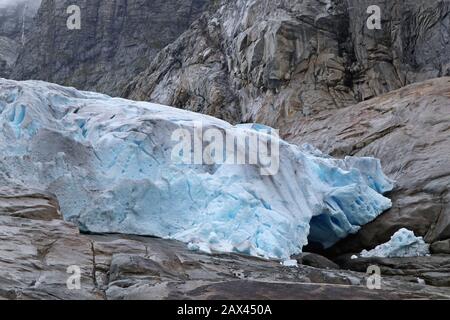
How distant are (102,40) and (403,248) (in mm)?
46865

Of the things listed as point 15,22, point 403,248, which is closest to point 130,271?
point 403,248

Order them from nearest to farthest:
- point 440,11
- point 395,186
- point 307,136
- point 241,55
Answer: point 395,186 < point 307,136 < point 440,11 < point 241,55

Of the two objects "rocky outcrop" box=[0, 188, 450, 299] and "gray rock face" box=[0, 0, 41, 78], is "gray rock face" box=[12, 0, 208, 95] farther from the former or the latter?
"rocky outcrop" box=[0, 188, 450, 299]

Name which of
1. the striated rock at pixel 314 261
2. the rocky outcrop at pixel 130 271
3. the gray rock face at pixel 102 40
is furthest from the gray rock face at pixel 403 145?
the gray rock face at pixel 102 40

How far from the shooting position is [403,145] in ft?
50.9

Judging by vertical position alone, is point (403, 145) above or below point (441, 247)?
above

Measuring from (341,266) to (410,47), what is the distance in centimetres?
1479

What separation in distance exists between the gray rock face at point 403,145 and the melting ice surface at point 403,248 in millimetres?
433

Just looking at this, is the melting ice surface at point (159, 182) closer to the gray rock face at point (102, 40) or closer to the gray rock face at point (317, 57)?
the gray rock face at point (317, 57)

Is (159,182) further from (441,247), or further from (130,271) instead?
(441,247)

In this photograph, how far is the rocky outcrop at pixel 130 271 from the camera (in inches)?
236

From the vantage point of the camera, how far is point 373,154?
52.5 ft

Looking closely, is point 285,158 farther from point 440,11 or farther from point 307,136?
point 440,11
